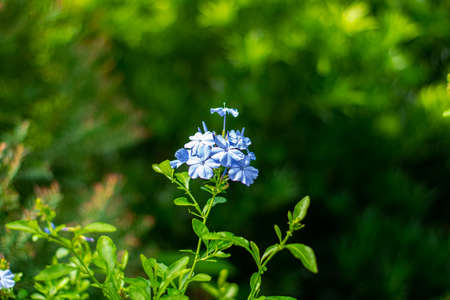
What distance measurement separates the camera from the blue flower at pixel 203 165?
2.07 ft

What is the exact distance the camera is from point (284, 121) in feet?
7.13

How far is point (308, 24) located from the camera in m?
2.01

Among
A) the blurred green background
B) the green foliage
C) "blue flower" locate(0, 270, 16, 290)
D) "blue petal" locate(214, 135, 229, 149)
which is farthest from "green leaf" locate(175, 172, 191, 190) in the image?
the blurred green background

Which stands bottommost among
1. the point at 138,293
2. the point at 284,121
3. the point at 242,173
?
the point at 138,293

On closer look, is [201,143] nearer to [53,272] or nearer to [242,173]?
[242,173]

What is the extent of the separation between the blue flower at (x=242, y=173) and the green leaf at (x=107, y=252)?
0.26m

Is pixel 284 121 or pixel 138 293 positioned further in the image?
pixel 284 121

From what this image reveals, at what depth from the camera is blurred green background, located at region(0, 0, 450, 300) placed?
189 cm

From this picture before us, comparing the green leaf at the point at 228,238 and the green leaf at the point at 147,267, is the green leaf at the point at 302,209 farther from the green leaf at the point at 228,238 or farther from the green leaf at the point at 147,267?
the green leaf at the point at 147,267

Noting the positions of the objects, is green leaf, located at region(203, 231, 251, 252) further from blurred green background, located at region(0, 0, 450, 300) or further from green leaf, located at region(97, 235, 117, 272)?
blurred green background, located at region(0, 0, 450, 300)

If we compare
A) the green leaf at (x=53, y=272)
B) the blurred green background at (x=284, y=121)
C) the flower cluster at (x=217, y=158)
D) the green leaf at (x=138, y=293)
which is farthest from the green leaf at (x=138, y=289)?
the blurred green background at (x=284, y=121)

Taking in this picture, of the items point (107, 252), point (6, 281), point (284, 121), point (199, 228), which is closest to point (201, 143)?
point (199, 228)

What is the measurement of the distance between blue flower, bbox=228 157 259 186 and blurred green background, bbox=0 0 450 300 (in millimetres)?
1189

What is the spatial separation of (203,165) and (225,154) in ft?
0.13
